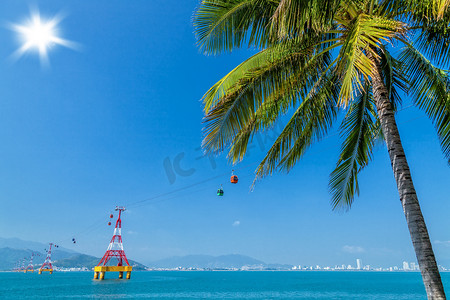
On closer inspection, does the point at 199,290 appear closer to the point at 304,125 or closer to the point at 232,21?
the point at 304,125

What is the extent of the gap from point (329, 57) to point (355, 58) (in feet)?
10.2

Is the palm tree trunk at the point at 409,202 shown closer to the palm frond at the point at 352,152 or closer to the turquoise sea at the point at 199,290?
the palm frond at the point at 352,152

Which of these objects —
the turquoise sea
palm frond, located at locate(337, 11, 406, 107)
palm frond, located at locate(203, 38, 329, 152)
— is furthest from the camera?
the turquoise sea

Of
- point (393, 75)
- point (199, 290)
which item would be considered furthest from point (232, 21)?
point (199, 290)

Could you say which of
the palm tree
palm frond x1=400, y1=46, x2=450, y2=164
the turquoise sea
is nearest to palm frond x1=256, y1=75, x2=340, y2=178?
the palm tree

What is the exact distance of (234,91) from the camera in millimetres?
5324

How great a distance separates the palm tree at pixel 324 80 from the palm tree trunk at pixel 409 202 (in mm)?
13

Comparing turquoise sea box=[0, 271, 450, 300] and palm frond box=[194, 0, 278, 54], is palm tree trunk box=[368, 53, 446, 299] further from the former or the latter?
turquoise sea box=[0, 271, 450, 300]

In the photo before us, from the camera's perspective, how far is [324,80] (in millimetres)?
6059

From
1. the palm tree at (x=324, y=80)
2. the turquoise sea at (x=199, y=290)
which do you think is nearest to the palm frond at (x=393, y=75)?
the palm tree at (x=324, y=80)

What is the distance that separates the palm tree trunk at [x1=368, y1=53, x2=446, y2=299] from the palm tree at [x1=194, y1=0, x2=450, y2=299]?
0.01m

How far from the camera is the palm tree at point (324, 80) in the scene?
13.5ft

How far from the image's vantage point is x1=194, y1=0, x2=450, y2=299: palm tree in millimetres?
4105

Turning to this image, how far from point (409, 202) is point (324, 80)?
9.62 ft
